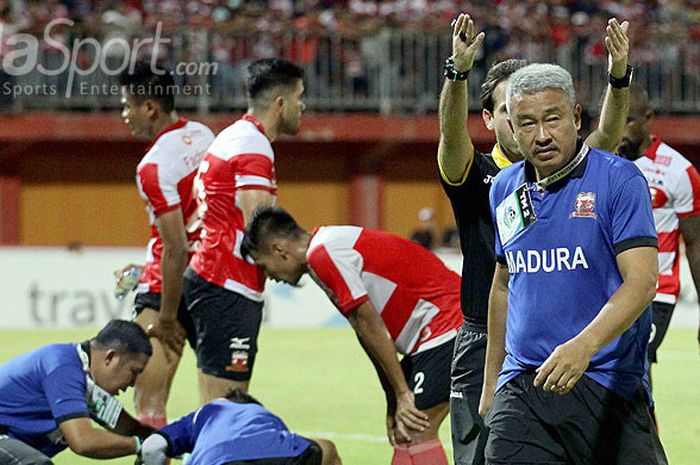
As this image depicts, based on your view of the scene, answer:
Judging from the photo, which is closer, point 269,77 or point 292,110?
point 269,77

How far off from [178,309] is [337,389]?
4.44 metres

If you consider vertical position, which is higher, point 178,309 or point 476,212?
point 476,212

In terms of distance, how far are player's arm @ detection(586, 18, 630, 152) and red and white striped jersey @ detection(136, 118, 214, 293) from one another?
289 centimetres

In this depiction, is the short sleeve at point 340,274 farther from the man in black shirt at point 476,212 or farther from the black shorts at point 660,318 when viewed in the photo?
the black shorts at point 660,318

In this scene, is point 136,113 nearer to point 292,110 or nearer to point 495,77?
point 292,110

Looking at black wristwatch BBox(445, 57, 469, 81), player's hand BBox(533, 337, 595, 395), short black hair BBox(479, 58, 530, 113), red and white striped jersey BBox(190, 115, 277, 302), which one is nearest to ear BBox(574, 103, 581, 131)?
black wristwatch BBox(445, 57, 469, 81)

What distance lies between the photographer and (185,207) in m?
8.01

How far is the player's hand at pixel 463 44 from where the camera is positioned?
15.9 ft

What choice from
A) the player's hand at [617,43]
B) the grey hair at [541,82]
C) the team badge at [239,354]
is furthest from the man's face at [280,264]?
the grey hair at [541,82]

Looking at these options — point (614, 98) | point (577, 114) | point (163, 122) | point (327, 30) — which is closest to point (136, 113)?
point (163, 122)

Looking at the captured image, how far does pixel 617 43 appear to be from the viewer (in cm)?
500

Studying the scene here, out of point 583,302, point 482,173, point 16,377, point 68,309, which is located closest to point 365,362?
point 68,309

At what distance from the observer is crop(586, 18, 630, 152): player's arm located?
5008 millimetres

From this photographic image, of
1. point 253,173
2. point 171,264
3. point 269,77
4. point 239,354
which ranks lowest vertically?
point 239,354
